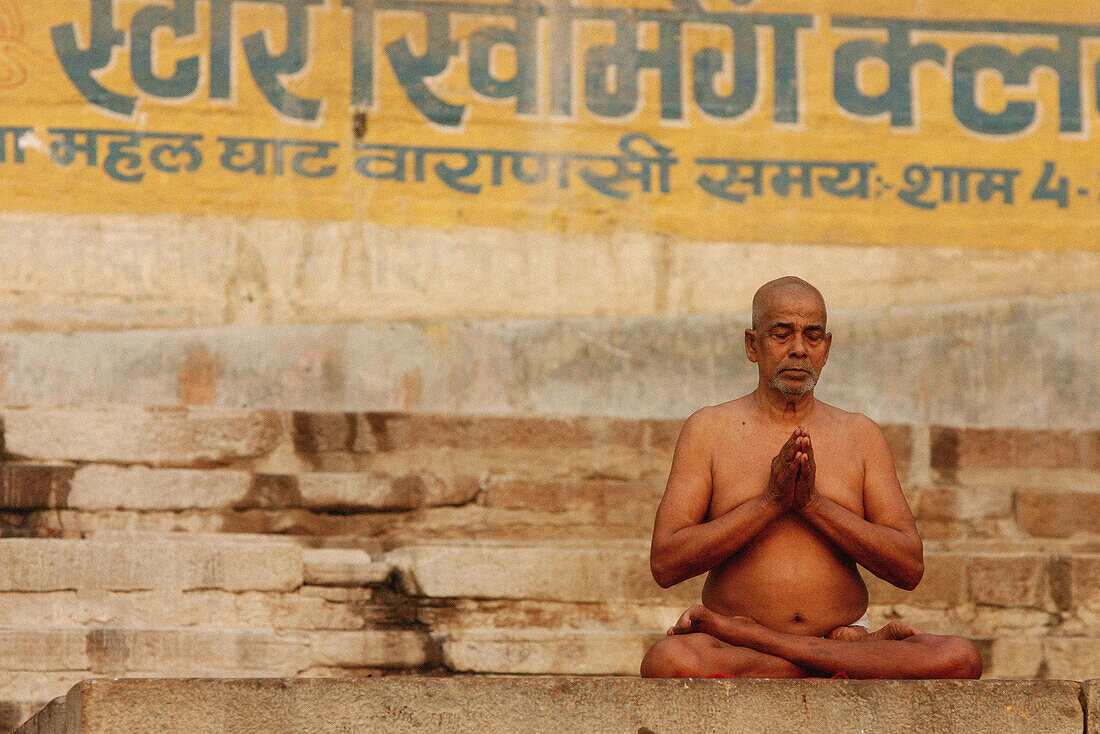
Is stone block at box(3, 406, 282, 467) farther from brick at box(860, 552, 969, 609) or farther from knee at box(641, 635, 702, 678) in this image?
knee at box(641, 635, 702, 678)

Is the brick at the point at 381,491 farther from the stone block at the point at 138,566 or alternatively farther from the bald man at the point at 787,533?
the bald man at the point at 787,533

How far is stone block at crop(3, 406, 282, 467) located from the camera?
7012 mm

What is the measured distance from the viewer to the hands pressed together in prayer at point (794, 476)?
415 cm

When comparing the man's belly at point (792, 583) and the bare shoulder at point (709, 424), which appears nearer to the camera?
the man's belly at point (792, 583)

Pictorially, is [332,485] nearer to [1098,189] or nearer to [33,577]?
[33,577]

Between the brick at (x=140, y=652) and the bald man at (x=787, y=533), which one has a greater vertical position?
the bald man at (x=787, y=533)

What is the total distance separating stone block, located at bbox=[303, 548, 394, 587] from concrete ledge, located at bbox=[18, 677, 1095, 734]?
2.25 metres

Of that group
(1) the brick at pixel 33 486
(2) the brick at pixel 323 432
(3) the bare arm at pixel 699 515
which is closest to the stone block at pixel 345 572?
(1) the brick at pixel 33 486

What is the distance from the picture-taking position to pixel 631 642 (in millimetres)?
5973

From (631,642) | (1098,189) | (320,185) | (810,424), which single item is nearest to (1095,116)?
(1098,189)

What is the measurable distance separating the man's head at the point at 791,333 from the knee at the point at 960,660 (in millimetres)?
769

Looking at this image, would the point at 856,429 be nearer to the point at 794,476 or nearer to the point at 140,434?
the point at 794,476

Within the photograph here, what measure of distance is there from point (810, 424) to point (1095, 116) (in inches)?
228

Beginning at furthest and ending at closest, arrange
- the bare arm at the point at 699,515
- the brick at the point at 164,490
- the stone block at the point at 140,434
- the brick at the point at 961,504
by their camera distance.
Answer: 1. the brick at the point at 961,504
2. the stone block at the point at 140,434
3. the brick at the point at 164,490
4. the bare arm at the point at 699,515
